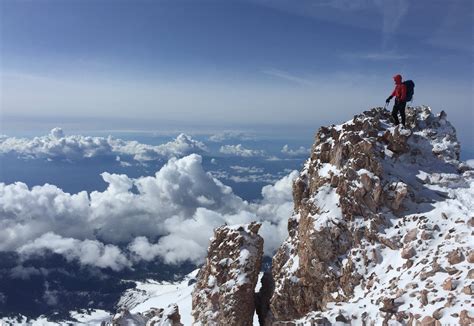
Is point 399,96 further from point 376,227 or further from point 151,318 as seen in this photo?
point 151,318

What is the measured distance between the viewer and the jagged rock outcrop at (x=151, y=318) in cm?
4542

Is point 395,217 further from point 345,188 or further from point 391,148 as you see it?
point 391,148

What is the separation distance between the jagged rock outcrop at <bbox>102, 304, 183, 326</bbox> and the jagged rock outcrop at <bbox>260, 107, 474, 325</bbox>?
33.1 feet

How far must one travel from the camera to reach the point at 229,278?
46.3 m

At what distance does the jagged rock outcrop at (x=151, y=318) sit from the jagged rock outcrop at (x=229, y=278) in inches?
94.7

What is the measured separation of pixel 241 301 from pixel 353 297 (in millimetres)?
13464

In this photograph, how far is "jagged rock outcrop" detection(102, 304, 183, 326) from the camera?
4542 cm

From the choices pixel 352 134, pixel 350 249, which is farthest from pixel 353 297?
pixel 352 134

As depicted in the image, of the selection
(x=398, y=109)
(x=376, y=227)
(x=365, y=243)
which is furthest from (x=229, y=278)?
(x=398, y=109)

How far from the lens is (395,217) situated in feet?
126

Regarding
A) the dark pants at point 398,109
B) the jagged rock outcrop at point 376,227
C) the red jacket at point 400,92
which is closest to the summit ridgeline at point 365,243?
the jagged rock outcrop at point 376,227

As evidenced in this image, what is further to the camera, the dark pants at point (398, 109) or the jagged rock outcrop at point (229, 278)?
the dark pants at point (398, 109)

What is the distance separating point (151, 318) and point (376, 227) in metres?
27.9

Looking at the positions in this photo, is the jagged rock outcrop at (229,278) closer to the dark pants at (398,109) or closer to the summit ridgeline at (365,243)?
the summit ridgeline at (365,243)
